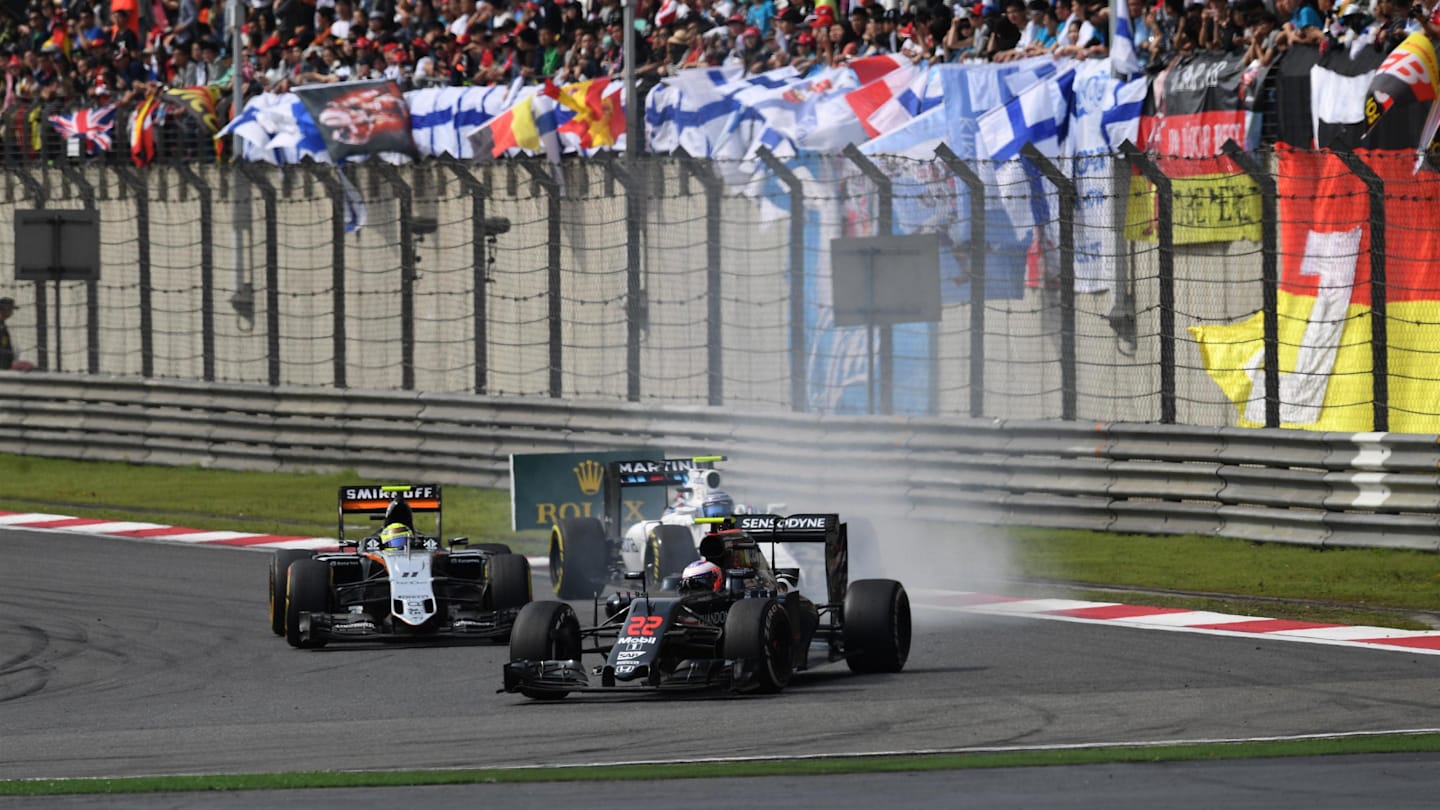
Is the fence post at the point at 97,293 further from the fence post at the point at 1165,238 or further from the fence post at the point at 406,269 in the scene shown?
the fence post at the point at 1165,238

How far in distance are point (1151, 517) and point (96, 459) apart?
41.1ft

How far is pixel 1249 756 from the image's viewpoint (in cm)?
934

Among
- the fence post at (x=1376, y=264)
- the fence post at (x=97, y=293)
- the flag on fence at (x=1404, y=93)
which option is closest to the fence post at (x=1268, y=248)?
the fence post at (x=1376, y=264)

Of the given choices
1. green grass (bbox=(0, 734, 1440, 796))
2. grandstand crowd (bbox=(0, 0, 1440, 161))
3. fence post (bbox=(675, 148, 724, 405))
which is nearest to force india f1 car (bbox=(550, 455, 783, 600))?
fence post (bbox=(675, 148, 724, 405))

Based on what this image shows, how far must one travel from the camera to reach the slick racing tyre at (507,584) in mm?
14141

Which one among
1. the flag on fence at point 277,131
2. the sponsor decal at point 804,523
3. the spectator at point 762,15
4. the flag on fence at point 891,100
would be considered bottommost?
the sponsor decal at point 804,523

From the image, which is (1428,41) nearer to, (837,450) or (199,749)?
(837,450)

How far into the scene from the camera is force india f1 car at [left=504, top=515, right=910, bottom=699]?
37.5ft

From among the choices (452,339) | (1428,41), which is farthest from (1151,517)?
(452,339)

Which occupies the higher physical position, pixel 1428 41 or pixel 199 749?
pixel 1428 41

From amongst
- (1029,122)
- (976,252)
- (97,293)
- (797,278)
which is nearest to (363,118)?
(97,293)

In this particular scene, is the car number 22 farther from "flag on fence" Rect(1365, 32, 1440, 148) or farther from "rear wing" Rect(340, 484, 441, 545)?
"flag on fence" Rect(1365, 32, 1440, 148)

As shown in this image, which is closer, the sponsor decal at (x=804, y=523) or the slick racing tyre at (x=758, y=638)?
the slick racing tyre at (x=758, y=638)

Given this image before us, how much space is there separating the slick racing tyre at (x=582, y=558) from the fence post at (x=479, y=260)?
7.04 m
